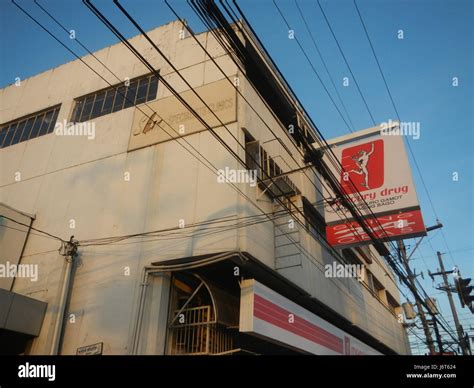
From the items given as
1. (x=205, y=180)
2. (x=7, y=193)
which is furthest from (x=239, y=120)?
(x=7, y=193)

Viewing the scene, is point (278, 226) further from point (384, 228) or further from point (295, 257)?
point (384, 228)

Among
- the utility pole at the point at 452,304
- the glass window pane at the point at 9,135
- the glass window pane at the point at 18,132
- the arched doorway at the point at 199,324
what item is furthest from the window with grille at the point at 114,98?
the utility pole at the point at 452,304

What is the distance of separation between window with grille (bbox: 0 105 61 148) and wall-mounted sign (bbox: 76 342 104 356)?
962 cm

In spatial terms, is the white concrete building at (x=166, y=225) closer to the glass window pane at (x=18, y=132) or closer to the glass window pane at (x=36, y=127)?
the glass window pane at (x=36, y=127)

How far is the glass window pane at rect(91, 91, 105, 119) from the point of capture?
14.2m

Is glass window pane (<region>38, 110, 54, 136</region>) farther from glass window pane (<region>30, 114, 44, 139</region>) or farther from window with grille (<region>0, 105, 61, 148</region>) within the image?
glass window pane (<region>30, 114, 44, 139</region>)

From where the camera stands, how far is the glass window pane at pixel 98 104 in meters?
14.2

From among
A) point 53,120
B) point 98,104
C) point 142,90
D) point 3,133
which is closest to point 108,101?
point 98,104

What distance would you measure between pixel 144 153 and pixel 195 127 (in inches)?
78.1

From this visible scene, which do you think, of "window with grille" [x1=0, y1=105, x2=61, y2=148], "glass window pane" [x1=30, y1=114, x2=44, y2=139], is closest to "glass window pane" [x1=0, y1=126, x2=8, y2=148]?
"window with grille" [x1=0, y1=105, x2=61, y2=148]

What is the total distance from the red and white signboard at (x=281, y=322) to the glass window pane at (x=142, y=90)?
820cm

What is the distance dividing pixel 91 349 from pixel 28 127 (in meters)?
11.5

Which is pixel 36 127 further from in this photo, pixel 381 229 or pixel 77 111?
Result: pixel 381 229

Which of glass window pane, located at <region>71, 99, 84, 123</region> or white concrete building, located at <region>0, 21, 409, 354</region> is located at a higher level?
glass window pane, located at <region>71, 99, 84, 123</region>
